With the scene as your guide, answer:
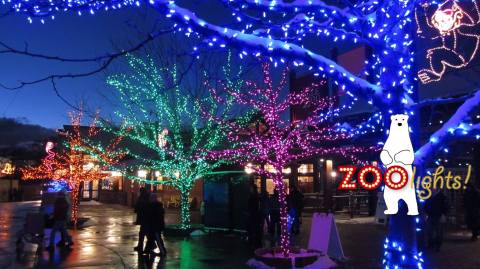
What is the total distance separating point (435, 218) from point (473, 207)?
239cm

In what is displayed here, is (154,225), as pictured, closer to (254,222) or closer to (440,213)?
(254,222)

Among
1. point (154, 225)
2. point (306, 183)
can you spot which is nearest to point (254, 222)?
point (154, 225)

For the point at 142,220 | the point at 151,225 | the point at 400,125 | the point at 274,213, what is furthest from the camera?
the point at 274,213

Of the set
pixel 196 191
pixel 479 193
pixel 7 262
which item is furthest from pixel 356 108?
pixel 196 191

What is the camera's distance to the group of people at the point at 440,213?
14.0 m

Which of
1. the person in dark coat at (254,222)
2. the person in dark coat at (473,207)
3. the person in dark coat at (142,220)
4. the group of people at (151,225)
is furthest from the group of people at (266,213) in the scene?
the person in dark coat at (473,207)

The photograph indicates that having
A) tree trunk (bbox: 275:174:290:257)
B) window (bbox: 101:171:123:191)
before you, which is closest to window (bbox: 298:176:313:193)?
window (bbox: 101:171:123:191)

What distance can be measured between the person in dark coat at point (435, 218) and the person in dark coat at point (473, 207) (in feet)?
5.18

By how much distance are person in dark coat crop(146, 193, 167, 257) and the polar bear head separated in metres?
8.48

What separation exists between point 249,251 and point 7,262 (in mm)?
6073

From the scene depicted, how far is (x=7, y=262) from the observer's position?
12758 millimetres

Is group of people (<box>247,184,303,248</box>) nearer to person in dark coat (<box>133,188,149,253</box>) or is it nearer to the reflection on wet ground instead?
the reflection on wet ground

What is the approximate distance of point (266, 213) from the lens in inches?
669

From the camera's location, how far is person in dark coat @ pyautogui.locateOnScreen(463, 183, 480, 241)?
1561cm
